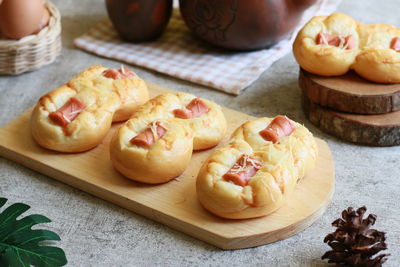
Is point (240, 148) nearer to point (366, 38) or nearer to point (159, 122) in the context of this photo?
point (159, 122)

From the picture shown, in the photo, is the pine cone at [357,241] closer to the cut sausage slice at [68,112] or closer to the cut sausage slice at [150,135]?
the cut sausage slice at [150,135]

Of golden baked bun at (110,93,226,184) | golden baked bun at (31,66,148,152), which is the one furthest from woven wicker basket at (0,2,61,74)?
golden baked bun at (110,93,226,184)

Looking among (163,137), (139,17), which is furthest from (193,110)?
(139,17)

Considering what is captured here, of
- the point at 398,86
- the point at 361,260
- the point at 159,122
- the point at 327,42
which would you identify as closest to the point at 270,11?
the point at 327,42

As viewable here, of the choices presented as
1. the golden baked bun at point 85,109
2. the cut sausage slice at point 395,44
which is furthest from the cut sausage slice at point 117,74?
the cut sausage slice at point 395,44

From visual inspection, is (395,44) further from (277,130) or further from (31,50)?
(31,50)
